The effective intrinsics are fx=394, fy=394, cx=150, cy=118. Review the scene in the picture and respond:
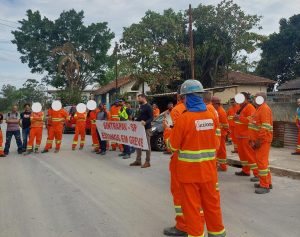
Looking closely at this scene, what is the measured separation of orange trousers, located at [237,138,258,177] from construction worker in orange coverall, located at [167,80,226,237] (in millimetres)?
4275

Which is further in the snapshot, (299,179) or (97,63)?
(97,63)

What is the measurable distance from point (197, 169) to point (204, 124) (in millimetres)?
477

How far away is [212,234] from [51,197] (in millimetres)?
3777

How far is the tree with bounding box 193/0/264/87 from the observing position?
95.7ft

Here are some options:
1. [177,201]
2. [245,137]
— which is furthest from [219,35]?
[177,201]

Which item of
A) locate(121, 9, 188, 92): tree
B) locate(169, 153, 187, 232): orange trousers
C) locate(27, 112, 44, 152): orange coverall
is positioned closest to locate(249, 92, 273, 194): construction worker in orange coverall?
locate(169, 153, 187, 232): orange trousers

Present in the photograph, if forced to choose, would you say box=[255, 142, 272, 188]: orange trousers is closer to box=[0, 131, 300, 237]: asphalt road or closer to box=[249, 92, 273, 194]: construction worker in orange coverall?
box=[249, 92, 273, 194]: construction worker in orange coverall

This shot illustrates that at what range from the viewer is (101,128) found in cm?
1299

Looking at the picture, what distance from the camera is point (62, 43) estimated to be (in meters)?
40.7

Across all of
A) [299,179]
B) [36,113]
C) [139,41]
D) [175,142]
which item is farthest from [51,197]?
[139,41]

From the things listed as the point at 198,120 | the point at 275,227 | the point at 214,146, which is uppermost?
the point at 198,120

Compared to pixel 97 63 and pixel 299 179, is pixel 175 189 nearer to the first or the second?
pixel 299 179

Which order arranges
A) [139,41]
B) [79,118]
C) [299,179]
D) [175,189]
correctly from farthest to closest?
[139,41]
[79,118]
[299,179]
[175,189]

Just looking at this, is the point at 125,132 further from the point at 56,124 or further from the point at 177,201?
the point at 177,201
